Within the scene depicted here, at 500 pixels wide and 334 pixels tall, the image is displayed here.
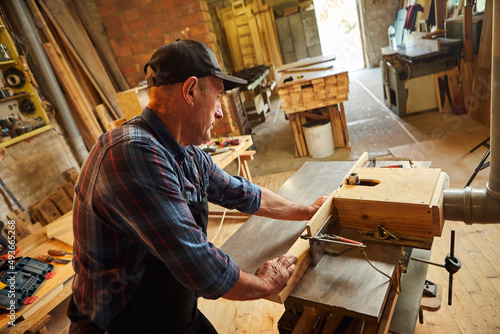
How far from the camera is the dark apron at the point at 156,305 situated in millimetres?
1027

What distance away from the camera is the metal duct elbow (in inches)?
45.0

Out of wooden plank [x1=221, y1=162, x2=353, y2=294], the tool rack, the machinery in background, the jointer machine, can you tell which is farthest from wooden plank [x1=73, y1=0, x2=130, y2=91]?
the machinery in background

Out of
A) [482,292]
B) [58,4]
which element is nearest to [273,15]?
[58,4]

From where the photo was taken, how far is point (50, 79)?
3.76 m

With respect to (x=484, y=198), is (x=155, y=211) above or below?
above

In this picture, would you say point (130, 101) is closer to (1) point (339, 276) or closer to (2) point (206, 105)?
(2) point (206, 105)

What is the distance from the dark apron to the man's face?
0.58 feet

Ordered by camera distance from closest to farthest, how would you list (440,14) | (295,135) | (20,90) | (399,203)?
(399,203), (20,90), (295,135), (440,14)

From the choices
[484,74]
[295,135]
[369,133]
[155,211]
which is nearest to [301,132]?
[295,135]

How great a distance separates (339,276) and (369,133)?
A: 399 cm

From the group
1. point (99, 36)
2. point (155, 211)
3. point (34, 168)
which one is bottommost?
point (34, 168)

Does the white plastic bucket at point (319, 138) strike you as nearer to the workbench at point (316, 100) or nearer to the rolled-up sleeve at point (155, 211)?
the workbench at point (316, 100)

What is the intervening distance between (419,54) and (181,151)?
443 centimetres

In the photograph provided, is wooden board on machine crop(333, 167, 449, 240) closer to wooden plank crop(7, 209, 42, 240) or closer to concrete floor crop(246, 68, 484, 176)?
concrete floor crop(246, 68, 484, 176)
